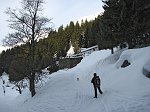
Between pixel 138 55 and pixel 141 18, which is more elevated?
pixel 141 18

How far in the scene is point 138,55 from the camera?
2653cm

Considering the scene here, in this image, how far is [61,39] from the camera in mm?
111438

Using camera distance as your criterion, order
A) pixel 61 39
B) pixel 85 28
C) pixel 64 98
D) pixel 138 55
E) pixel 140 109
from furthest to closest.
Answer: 1. pixel 85 28
2. pixel 61 39
3. pixel 138 55
4. pixel 64 98
5. pixel 140 109

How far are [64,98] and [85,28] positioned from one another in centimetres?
9782

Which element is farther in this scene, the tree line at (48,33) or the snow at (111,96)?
the tree line at (48,33)

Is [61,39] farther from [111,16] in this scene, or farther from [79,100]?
[79,100]

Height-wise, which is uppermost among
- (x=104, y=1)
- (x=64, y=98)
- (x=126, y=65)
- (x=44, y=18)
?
(x=104, y=1)

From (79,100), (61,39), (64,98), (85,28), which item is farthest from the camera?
(85,28)

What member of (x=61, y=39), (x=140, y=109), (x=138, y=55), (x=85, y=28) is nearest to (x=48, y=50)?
(x=138, y=55)

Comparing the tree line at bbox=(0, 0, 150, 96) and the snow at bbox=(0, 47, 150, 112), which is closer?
the snow at bbox=(0, 47, 150, 112)

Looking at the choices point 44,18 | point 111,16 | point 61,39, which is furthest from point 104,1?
point 61,39

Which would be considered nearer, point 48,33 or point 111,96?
point 111,96

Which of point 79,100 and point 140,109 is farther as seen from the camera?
point 79,100

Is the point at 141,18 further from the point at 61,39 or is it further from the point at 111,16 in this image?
the point at 61,39
